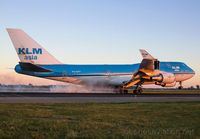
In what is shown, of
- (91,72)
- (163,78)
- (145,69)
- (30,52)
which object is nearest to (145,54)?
(145,69)

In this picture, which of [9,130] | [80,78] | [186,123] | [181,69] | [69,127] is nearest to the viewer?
[9,130]

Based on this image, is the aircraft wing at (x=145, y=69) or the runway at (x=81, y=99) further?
the aircraft wing at (x=145, y=69)

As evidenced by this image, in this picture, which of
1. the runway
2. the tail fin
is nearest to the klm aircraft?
the tail fin

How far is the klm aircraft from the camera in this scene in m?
32.2

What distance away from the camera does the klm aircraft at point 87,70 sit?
32156mm

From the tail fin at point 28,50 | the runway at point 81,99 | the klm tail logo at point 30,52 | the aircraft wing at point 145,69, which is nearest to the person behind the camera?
the runway at point 81,99

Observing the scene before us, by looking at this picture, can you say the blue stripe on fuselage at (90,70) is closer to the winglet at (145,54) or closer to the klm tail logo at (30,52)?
the klm tail logo at (30,52)

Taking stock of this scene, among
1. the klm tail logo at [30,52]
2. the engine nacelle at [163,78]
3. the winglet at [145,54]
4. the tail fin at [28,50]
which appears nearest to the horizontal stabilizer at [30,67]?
the tail fin at [28,50]

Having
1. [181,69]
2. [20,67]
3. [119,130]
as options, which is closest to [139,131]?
[119,130]

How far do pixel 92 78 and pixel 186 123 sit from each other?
25975 millimetres

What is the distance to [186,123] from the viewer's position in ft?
30.4

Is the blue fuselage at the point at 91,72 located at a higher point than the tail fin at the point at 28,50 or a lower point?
lower

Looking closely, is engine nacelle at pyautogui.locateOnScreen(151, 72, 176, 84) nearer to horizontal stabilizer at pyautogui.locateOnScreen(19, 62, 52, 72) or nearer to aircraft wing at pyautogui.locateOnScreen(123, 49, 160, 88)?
aircraft wing at pyautogui.locateOnScreen(123, 49, 160, 88)

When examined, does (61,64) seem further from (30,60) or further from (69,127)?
(69,127)
